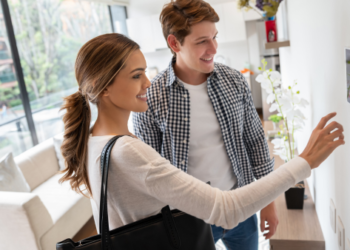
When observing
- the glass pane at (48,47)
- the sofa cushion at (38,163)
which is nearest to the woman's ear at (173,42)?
the sofa cushion at (38,163)

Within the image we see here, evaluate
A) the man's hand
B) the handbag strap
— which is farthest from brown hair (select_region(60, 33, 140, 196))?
the man's hand

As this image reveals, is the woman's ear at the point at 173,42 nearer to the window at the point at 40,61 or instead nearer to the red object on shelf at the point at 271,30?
the red object on shelf at the point at 271,30

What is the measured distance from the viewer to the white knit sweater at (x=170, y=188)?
0.71 m

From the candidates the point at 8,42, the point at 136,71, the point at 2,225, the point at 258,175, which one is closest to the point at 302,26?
the point at 258,175

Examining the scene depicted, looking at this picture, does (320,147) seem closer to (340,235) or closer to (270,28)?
(340,235)

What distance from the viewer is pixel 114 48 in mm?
804

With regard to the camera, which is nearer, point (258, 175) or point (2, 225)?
point (258, 175)

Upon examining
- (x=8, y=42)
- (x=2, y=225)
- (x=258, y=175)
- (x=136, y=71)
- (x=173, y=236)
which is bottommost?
(x=2, y=225)

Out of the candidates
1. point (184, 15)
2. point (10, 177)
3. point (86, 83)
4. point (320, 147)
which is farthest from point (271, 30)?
point (10, 177)

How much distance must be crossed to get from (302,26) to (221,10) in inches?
175

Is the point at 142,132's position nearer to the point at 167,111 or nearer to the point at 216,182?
the point at 167,111

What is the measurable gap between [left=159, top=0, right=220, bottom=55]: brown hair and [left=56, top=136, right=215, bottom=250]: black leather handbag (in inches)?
23.6

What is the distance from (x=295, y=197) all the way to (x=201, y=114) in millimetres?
826

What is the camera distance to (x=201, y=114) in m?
1.26
